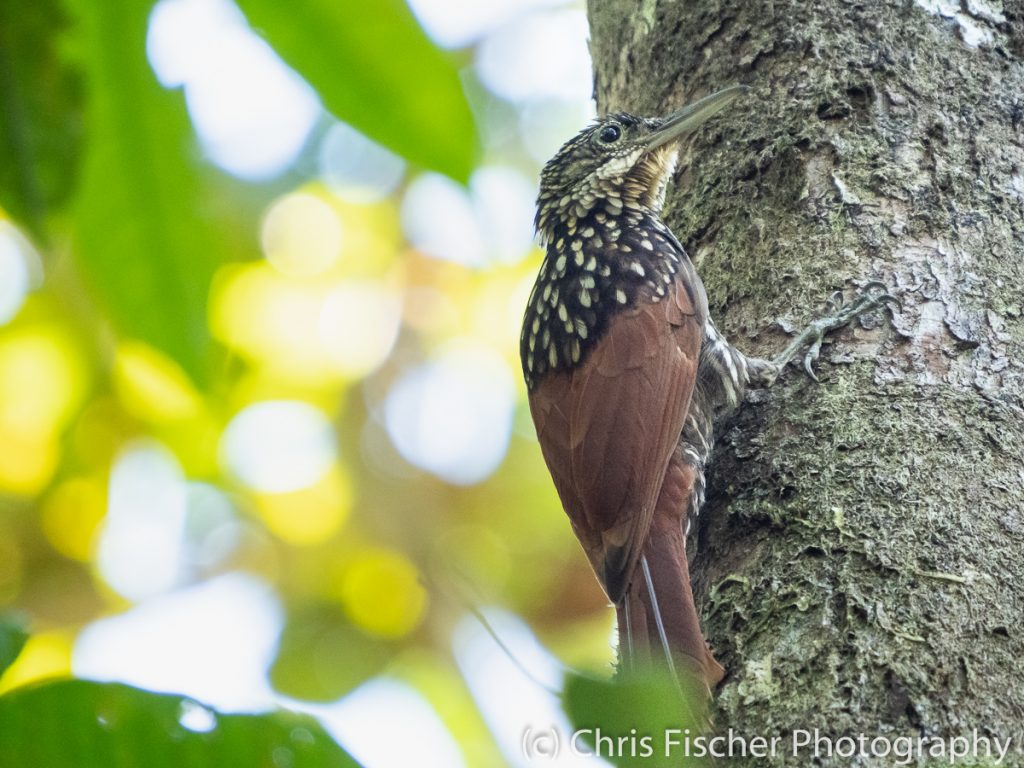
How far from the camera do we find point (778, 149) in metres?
3.21

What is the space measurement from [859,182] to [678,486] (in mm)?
938

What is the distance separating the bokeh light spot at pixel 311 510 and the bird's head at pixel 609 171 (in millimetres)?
3273

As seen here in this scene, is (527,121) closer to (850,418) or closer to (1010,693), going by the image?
(850,418)

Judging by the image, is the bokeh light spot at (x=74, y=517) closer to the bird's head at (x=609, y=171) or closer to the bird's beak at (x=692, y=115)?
the bird's head at (x=609, y=171)

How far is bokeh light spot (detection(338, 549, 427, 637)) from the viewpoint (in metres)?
6.72

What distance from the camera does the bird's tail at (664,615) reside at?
94.0 inches

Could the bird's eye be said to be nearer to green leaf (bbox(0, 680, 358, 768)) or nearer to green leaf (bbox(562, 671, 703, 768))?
green leaf (bbox(0, 680, 358, 768))

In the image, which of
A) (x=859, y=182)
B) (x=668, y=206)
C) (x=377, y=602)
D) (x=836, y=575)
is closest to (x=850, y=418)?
(x=836, y=575)

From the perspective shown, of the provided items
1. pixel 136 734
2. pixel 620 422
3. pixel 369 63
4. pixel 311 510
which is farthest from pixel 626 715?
pixel 311 510

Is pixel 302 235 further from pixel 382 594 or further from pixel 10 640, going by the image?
pixel 10 640

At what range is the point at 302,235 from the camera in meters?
7.38

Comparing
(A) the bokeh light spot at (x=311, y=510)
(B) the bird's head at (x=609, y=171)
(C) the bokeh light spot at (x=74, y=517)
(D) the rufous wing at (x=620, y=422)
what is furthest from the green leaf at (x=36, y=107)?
(A) the bokeh light spot at (x=311, y=510)

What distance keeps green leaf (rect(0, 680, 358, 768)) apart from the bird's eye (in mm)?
3216

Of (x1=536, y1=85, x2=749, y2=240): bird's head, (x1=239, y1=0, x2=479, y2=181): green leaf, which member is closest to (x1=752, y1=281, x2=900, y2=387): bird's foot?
(x1=536, y1=85, x2=749, y2=240): bird's head
